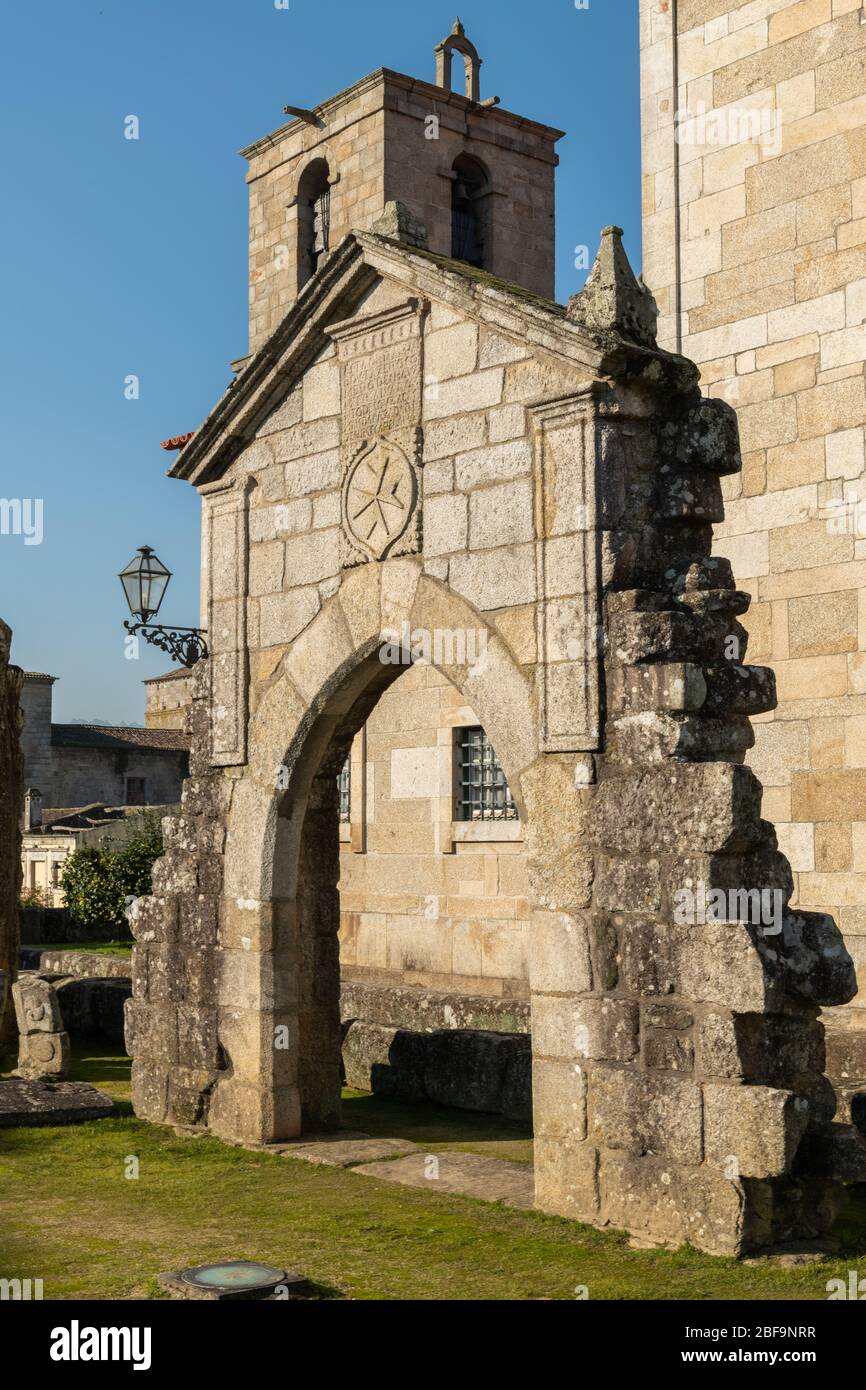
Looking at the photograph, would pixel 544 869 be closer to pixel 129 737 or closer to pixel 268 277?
pixel 268 277

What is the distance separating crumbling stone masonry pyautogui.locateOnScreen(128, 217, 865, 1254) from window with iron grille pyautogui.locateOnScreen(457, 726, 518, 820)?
12.5 feet

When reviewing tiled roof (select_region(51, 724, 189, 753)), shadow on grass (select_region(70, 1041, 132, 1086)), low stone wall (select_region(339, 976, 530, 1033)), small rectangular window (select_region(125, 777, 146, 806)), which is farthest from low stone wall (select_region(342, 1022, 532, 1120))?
small rectangular window (select_region(125, 777, 146, 806))

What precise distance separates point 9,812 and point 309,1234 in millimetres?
5604

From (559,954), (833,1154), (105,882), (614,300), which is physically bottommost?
(833,1154)

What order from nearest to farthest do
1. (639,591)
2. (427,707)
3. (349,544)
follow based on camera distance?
1. (639,591)
2. (349,544)
3. (427,707)

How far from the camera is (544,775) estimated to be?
19.8ft

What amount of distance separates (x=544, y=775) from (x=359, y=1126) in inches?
113

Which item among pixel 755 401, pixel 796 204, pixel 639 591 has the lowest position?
pixel 639 591

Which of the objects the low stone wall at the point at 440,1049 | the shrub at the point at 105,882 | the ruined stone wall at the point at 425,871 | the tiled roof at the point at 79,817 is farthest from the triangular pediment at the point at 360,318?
the tiled roof at the point at 79,817

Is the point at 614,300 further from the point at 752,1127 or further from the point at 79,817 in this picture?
the point at 79,817

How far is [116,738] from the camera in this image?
3806 cm

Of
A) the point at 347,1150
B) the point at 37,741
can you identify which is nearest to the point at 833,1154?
the point at 347,1150

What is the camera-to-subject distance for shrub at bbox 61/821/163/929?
55.9ft
